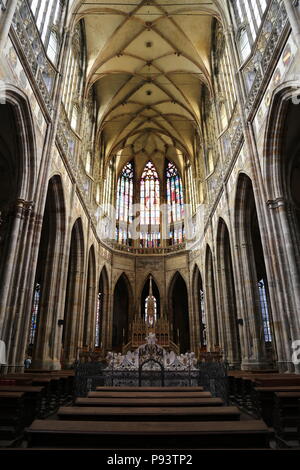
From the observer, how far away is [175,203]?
1261 inches

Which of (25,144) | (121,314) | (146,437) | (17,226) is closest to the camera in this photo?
(146,437)

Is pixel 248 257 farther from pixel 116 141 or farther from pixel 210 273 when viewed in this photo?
pixel 116 141

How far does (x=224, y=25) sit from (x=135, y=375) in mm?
17618

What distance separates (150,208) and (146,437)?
98.8 ft

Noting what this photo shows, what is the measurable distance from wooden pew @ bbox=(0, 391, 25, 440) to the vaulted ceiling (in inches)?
749

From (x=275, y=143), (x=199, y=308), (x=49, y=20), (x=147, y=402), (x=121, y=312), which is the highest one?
(x=49, y=20)

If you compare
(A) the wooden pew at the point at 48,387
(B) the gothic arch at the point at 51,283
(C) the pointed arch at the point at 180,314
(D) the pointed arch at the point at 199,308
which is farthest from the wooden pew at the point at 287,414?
(C) the pointed arch at the point at 180,314

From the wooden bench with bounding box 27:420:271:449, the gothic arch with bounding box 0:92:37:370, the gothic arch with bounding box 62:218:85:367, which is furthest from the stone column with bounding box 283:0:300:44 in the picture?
the gothic arch with bounding box 62:218:85:367

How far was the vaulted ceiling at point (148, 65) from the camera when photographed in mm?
18906

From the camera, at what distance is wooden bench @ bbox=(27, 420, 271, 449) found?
269 centimetres

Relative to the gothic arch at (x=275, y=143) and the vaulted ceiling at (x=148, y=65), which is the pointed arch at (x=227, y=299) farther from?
the vaulted ceiling at (x=148, y=65)

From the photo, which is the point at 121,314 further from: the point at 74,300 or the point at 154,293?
the point at 74,300

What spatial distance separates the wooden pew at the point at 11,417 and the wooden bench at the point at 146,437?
2.40m

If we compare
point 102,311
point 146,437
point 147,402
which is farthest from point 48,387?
point 102,311
